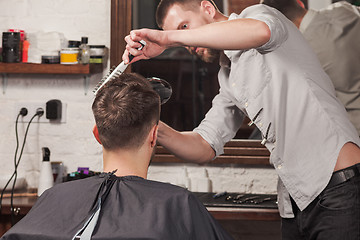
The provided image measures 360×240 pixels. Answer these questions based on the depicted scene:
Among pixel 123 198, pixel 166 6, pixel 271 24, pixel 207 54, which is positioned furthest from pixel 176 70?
pixel 123 198

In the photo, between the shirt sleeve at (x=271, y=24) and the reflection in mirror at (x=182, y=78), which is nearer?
the shirt sleeve at (x=271, y=24)

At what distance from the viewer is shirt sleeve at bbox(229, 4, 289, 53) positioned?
1566 mm

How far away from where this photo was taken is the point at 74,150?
9.16 ft

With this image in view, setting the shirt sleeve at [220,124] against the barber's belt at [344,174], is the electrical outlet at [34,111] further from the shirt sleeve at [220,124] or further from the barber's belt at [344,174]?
the barber's belt at [344,174]

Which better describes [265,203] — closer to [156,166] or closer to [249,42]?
[156,166]

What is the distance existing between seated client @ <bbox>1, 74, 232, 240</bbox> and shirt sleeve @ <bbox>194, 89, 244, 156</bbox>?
613mm

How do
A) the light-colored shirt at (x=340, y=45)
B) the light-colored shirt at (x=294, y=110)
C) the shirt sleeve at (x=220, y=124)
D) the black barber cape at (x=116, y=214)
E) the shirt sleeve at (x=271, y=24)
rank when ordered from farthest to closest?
the light-colored shirt at (x=340, y=45), the shirt sleeve at (x=220, y=124), the light-colored shirt at (x=294, y=110), the shirt sleeve at (x=271, y=24), the black barber cape at (x=116, y=214)

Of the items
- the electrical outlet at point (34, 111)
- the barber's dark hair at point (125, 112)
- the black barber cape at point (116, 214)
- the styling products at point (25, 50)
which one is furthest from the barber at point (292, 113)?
the styling products at point (25, 50)

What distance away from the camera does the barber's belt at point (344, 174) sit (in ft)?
5.37

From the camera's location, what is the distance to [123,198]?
1402mm

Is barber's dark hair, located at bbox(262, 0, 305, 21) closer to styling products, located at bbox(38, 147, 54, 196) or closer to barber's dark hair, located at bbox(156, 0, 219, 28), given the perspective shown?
barber's dark hair, located at bbox(156, 0, 219, 28)

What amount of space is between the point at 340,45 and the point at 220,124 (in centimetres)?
83

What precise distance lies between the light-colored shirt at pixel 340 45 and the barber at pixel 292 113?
0.66 meters

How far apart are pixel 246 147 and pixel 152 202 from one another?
1.37m
